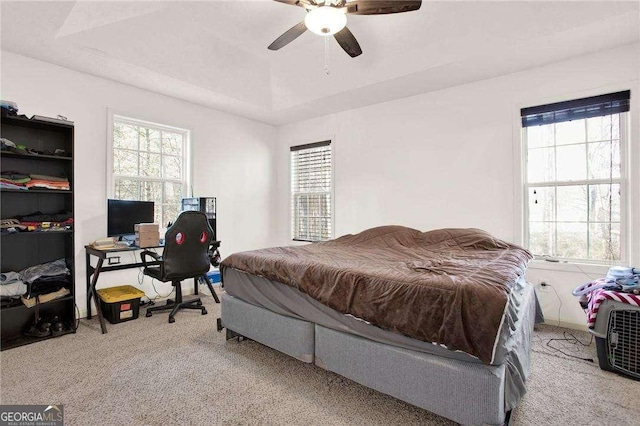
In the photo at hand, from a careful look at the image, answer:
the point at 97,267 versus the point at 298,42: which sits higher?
the point at 298,42

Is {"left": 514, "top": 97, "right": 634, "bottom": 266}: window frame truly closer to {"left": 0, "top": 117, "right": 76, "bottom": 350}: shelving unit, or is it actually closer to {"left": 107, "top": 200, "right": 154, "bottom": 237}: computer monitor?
{"left": 107, "top": 200, "right": 154, "bottom": 237}: computer monitor

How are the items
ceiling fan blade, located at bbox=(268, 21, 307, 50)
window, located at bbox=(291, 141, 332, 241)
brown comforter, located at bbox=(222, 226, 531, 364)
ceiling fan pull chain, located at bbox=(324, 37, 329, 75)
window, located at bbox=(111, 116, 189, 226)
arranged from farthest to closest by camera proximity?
window, located at bbox=(291, 141, 332, 241)
window, located at bbox=(111, 116, 189, 226)
ceiling fan pull chain, located at bbox=(324, 37, 329, 75)
ceiling fan blade, located at bbox=(268, 21, 307, 50)
brown comforter, located at bbox=(222, 226, 531, 364)

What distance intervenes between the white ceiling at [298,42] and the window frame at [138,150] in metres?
0.40

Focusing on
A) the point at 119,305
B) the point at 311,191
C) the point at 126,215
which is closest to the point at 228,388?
the point at 119,305

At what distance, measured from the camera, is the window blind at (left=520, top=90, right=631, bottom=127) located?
2727 millimetres

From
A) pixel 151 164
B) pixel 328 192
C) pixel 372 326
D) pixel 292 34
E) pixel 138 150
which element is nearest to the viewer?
pixel 372 326

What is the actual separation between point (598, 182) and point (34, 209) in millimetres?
5203

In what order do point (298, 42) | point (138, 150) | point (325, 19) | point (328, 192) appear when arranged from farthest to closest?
point (328, 192) → point (138, 150) → point (298, 42) → point (325, 19)

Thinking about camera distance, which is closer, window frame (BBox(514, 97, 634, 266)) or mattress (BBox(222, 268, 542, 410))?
mattress (BBox(222, 268, 542, 410))

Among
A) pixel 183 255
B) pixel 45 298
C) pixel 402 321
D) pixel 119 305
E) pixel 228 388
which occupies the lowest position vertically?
pixel 228 388

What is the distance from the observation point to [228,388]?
190 centimetres

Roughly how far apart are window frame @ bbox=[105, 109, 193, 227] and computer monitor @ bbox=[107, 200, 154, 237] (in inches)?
7.3

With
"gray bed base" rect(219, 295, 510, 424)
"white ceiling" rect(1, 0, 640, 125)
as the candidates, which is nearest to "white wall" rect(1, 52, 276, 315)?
"white ceiling" rect(1, 0, 640, 125)

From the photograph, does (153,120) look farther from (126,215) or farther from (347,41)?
(347,41)
